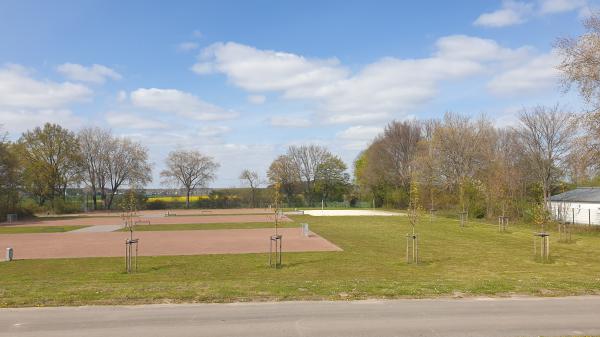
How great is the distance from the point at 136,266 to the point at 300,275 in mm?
6238

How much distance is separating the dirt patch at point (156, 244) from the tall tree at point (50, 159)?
3398cm

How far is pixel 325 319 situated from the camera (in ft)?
26.8

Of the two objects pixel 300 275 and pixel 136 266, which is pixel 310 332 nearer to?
pixel 300 275

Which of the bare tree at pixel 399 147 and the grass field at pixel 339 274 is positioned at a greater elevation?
the bare tree at pixel 399 147

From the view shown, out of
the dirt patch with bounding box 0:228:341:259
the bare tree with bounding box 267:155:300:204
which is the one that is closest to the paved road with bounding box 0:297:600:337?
the dirt patch with bounding box 0:228:341:259

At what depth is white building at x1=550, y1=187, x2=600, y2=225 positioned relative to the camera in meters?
35.8

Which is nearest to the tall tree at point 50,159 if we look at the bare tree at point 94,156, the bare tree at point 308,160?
the bare tree at point 94,156

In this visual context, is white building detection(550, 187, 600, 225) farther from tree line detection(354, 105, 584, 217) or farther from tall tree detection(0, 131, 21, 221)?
tall tree detection(0, 131, 21, 221)

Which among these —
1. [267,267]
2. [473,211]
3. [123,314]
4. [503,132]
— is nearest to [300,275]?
[267,267]

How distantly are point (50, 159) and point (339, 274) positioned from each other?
196 feet

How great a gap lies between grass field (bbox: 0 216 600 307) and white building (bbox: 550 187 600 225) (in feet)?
25.5

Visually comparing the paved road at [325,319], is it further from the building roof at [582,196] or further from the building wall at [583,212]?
the building roof at [582,196]

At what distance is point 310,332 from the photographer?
7430 mm

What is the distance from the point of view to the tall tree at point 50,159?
2378 inches
